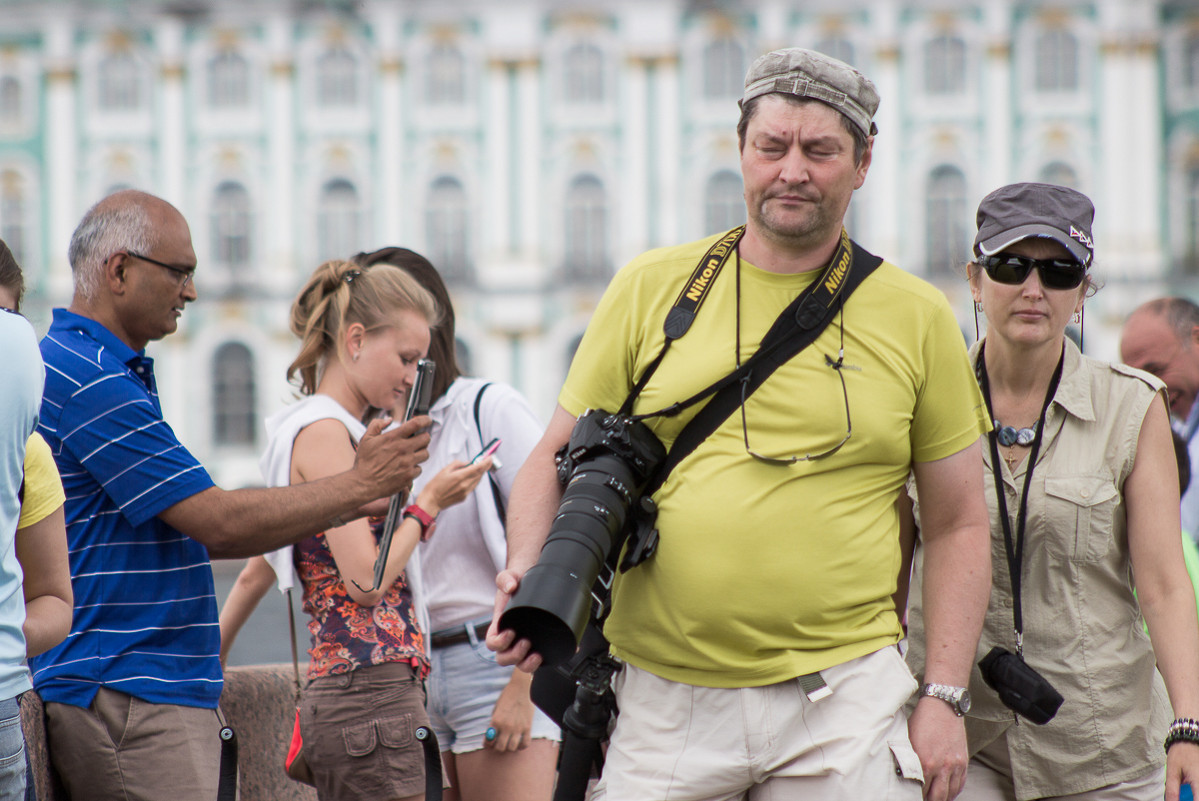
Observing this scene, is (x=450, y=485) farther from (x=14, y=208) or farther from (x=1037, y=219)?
(x=14, y=208)

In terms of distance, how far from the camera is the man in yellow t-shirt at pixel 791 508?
221cm

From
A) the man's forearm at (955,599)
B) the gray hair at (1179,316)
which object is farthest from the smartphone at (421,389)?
the gray hair at (1179,316)

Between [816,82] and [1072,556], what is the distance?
3.21ft

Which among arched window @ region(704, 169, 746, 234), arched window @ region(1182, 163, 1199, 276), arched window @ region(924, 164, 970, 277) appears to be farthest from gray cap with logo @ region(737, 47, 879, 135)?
arched window @ region(1182, 163, 1199, 276)

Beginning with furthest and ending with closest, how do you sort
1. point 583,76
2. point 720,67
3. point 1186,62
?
1. point 583,76
2. point 720,67
3. point 1186,62

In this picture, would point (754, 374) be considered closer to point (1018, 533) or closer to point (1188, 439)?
point (1018, 533)

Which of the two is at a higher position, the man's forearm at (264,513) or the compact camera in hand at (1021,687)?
the man's forearm at (264,513)

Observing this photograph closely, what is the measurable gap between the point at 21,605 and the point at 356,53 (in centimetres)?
3078

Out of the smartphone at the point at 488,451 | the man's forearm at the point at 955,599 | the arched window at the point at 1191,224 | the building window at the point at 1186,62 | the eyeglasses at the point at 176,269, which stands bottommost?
the man's forearm at the point at 955,599

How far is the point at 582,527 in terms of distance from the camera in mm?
2062

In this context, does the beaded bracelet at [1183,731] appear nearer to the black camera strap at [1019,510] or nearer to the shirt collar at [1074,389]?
the black camera strap at [1019,510]

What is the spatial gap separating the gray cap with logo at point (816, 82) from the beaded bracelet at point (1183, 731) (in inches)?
44.9

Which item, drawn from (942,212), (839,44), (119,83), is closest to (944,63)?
(839,44)

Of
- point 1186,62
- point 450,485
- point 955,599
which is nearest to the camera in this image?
point 955,599
